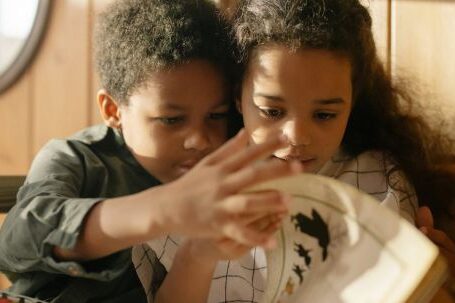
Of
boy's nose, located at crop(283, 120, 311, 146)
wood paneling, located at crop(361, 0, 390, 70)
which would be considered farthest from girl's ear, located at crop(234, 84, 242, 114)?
wood paneling, located at crop(361, 0, 390, 70)

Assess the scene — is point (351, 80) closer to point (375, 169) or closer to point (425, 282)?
point (375, 169)

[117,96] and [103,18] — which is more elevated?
[103,18]

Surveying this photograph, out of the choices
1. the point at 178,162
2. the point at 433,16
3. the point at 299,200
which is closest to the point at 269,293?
the point at 299,200

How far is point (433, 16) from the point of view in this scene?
114cm

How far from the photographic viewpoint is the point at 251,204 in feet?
1.62

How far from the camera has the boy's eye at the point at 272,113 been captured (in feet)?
2.59

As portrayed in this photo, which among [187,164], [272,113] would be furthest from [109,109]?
[272,113]

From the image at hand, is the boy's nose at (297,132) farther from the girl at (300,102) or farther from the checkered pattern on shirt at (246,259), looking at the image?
the checkered pattern on shirt at (246,259)

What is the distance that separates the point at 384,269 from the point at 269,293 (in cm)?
16

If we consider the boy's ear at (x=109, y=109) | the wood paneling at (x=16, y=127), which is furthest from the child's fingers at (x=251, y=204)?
the wood paneling at (x=16, y=127)

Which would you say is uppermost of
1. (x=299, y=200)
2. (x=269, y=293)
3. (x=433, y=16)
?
(x=433, y=16)

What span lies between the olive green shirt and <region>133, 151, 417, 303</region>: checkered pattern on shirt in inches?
1.3

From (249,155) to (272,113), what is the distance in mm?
281

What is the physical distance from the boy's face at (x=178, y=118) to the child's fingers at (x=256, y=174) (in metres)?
0.31
